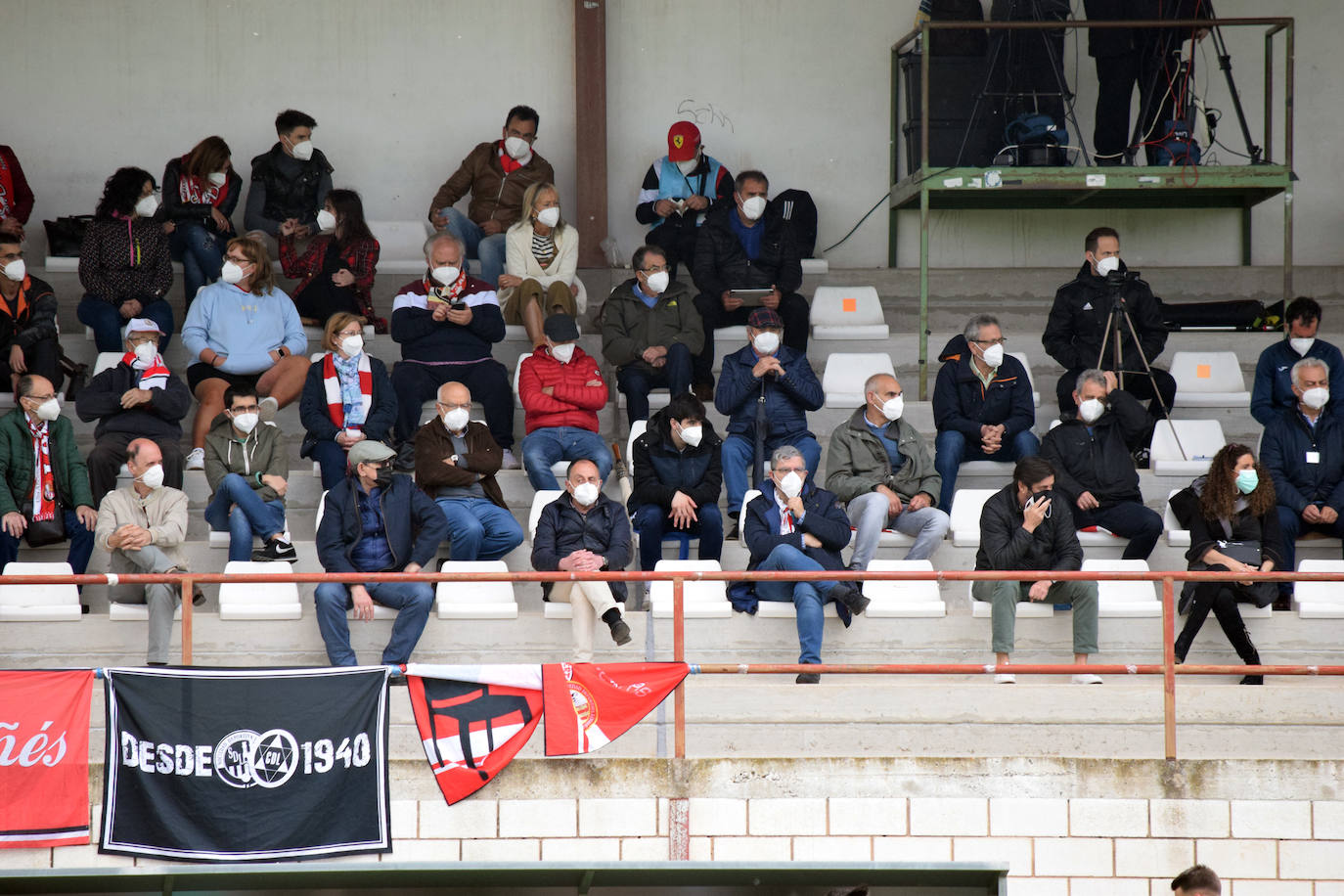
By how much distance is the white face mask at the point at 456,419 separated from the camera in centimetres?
901

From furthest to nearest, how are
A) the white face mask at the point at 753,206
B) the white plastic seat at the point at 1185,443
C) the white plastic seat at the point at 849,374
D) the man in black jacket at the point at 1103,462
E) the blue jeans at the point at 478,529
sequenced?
the white face mask at the point at 753,206, the white plastic seat at the point at 849,374, the white plastic seat at the point at 1185,443, the man in black jacket at the point at 1103,462, the blue jeans at the point at 478,529


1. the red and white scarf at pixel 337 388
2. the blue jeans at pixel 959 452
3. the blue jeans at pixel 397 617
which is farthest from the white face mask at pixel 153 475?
the blue jeans at pixel 959 452

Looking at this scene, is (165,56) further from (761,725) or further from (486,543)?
(761,725)

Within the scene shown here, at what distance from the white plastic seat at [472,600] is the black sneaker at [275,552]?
0.96 metres

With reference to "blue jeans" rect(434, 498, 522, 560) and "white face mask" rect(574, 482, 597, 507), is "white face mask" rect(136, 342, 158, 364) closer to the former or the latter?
"blue jeans" rect(434, 498, 522, 560)

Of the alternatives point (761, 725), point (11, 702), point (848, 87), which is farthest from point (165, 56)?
point (761, 725)

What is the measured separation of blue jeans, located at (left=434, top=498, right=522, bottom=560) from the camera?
27.9 ft

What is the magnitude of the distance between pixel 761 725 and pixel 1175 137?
5.76 meters

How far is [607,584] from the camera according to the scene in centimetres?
783

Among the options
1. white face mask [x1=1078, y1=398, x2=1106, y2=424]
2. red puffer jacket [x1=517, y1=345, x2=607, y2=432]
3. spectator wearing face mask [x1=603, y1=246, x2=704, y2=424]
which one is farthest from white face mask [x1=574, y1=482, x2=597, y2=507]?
white face mask [x1=1078, y1=398, x2=1106, y2=424]

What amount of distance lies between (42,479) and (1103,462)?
219 inches

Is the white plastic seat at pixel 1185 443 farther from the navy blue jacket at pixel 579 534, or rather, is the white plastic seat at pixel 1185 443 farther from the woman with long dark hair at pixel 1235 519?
the navy blue jacket at pixel 579 534

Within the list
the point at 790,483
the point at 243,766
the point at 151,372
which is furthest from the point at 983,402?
the point at 243,766

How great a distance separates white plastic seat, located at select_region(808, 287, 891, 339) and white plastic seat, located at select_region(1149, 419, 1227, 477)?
2127 mm
